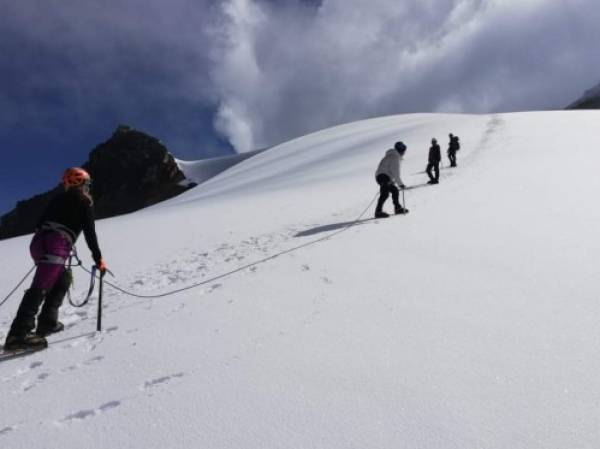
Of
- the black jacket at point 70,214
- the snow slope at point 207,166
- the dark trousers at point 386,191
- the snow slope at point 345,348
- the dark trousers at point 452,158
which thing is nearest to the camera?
the snow slope at point 345,348

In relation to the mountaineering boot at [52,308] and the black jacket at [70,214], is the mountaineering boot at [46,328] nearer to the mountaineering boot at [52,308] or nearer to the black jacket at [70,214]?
the mountaineering boot at [52,308]

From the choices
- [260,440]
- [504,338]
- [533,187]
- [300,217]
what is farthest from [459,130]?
Answer: [260,440]

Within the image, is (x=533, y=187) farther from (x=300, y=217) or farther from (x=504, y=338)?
(x=504, y=338)

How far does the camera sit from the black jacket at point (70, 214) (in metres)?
4.01

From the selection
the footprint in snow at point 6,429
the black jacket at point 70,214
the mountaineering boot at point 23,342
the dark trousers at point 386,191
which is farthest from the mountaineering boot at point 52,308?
the dark trousers at point 386,191

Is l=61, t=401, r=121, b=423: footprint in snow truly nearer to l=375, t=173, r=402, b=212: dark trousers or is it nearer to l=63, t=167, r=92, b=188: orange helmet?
l=63, t=167, r=92, b=188: orange helmet

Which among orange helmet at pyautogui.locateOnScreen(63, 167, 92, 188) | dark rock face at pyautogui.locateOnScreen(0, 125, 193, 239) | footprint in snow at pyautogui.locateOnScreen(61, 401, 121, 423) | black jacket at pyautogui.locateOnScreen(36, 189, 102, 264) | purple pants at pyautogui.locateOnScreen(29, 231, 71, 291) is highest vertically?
dark rock face at pyautogui.locateOnScreen(0, 125, 193, 239)

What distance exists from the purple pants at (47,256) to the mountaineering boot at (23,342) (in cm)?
46

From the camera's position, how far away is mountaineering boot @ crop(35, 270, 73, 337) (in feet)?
13.5

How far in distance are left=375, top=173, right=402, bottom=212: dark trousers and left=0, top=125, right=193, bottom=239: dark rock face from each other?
85.0m

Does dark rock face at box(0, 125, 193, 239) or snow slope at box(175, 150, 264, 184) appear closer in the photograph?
snow slope at box(175, 150, 264, 184)

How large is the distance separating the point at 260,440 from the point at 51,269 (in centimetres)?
284

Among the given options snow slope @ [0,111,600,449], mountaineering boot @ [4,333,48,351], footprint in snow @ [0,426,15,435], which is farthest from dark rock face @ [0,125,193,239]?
footprint in snow @ [0,426,15,435]

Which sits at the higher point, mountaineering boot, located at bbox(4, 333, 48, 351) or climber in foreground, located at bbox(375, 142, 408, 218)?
climber in foreground, located at bbox(375, 142, 408, 218)
